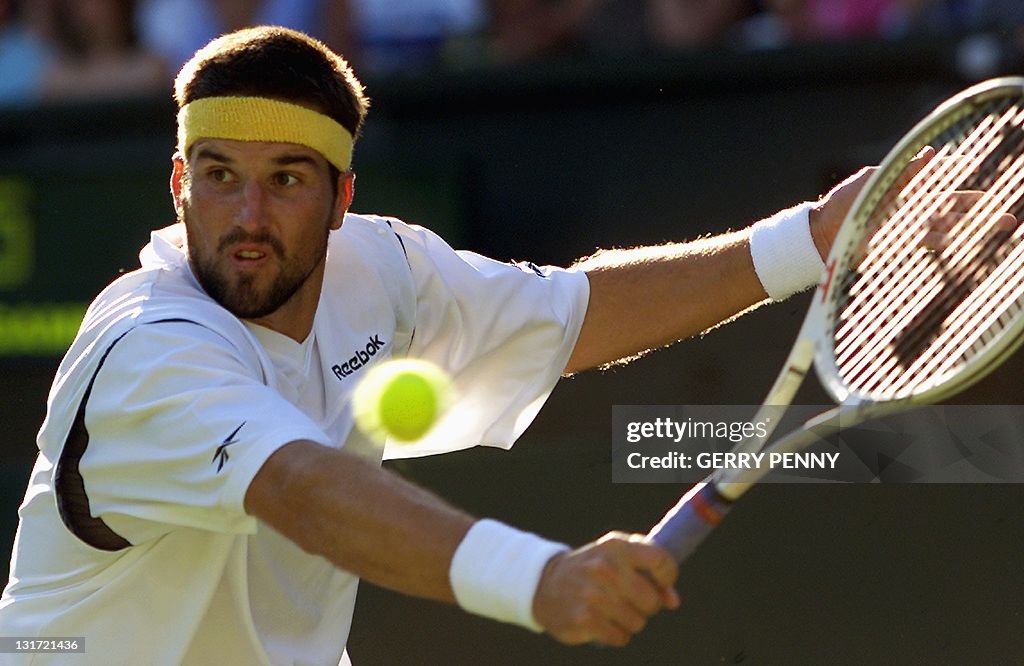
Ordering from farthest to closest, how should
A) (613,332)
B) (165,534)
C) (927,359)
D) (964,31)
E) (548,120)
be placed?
(548,120) → (964,31) → (613,332) → (927,359) → (165,534)

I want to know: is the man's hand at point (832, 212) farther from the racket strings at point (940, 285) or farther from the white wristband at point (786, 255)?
the racket strings at point (940, 285)

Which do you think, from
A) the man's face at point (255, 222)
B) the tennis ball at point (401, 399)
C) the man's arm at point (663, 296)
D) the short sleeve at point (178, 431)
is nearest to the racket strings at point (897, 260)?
the man's arm at point (663, 296)

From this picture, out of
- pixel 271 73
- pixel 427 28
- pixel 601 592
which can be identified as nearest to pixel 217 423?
pixel 601 592

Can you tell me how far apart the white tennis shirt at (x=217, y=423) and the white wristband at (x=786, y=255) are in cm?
36

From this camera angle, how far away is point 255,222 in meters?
2.57

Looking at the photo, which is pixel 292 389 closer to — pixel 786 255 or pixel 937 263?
pixel 786 255

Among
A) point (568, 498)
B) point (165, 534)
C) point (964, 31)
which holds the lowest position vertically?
point (568, 498)

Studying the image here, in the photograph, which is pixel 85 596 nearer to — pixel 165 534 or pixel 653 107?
pixel 165 534

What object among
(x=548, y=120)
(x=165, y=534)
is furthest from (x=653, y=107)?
(x=165, y=534)

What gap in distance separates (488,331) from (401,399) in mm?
240

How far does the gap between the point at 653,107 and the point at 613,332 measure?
1161 mm

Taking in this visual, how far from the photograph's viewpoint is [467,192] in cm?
420

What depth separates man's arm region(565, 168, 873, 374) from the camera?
3.03 m

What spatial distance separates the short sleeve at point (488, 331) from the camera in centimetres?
303
